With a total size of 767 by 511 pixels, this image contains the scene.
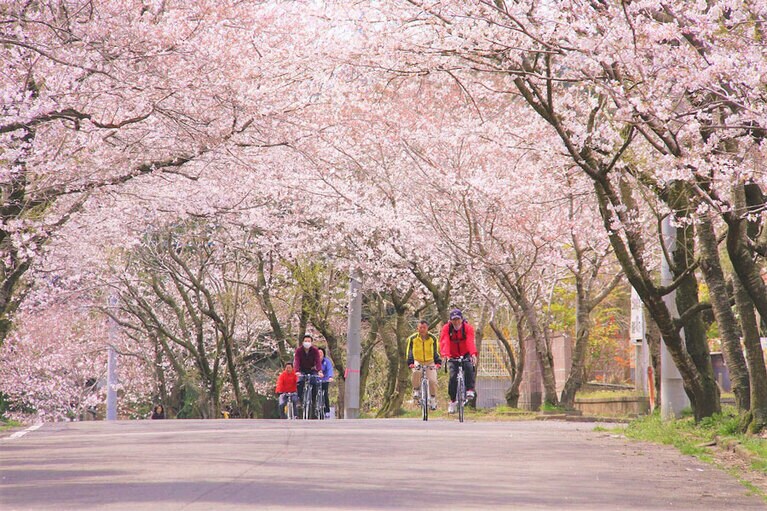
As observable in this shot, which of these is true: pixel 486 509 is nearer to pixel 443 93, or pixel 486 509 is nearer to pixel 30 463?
pixel 30 463

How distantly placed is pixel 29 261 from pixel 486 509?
796 inches

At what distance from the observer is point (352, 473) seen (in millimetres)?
10742

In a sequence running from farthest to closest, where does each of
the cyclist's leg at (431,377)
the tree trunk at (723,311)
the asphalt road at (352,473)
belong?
the cyclist's leg at (431,377) → the tree trunk at (723,311) → the asphalt road at (352,473)

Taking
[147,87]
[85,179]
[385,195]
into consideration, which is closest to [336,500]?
[147,87]

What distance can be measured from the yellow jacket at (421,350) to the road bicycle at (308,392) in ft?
12.1

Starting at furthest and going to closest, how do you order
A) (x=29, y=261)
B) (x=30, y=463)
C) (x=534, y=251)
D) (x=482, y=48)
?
(x=534, y=251) < (x=29, y=261) < (x=482, y=48) < (x=30, y=463)

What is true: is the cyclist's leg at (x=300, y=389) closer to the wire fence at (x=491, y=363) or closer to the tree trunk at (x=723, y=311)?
the tree trunk at (x=723, y=311)

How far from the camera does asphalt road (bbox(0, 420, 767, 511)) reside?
862 centimetres

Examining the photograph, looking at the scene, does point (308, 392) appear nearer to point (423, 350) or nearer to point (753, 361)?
point (423, 350)

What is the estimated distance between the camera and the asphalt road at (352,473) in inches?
340

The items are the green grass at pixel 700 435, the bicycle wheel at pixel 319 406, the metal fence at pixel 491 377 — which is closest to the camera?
the green grass at pixel 700 435

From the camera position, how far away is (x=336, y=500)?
8.55 m

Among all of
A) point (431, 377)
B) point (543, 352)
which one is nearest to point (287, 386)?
point (431, 377)

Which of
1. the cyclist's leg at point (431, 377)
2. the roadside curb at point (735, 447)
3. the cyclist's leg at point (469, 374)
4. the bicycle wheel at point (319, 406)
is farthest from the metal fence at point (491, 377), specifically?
the roadside curb at point (735, 447)
